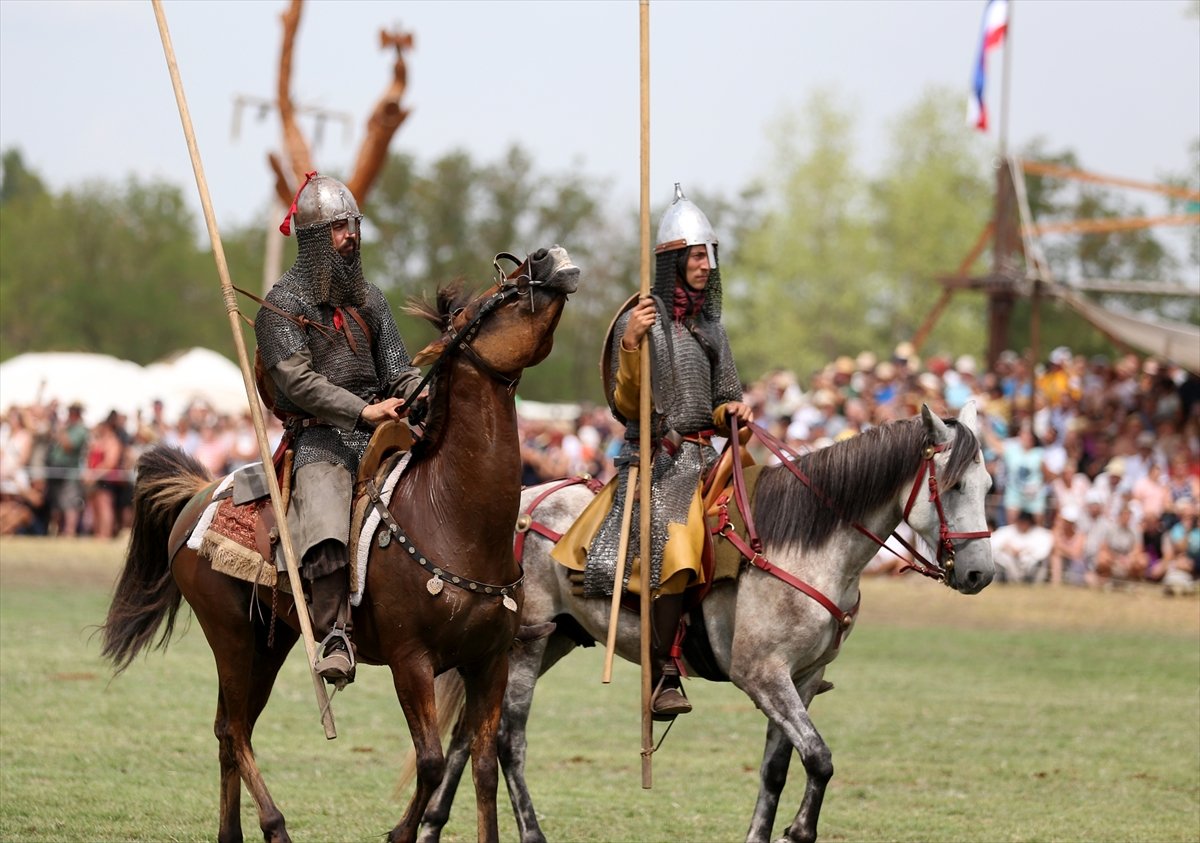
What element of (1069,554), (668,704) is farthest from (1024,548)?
(668,704)

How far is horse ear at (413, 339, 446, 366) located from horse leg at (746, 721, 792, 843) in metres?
2.47

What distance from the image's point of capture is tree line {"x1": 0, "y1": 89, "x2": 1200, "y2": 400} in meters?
56.6

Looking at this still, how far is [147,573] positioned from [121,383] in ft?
84.7

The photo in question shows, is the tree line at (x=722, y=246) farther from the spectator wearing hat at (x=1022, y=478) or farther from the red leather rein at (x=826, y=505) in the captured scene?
the red leather rein at (x=826, y=505)

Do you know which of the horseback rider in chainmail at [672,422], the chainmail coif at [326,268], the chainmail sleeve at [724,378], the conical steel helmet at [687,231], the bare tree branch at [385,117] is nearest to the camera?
the chainmail coif at [326,268]

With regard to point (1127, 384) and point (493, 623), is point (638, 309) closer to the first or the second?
point (493, 623)

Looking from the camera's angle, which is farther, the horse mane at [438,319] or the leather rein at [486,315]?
the horse mane at [438,319]

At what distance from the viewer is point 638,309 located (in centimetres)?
793

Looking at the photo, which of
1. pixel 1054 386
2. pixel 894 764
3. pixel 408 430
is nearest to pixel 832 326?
pixel 1054 386

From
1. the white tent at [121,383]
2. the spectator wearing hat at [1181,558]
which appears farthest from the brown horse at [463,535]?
the white tent at [121,383]

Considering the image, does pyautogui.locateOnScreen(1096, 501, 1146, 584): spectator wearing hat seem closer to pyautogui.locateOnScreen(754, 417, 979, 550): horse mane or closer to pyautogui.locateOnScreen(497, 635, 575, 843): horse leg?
pyautogui.locateOnScreen(754, 417, 979, 550): horse mane

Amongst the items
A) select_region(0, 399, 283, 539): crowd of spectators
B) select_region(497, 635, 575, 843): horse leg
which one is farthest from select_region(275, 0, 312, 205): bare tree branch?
select_region(497, 635, 575, 843): horse leg

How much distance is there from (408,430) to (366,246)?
49948 mm

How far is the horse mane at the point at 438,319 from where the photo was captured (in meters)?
7.22
